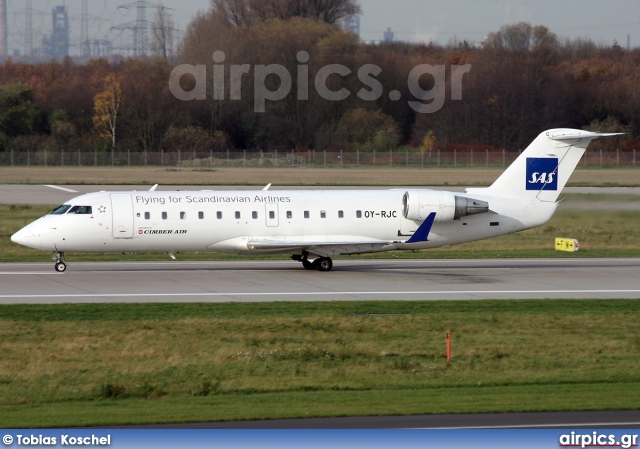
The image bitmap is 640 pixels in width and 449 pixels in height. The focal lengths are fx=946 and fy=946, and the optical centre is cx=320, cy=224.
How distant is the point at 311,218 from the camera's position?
32188 millimetres

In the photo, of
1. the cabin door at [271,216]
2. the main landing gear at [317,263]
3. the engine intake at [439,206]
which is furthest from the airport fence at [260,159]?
the cabin door at [271,216]

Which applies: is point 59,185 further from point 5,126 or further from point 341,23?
point 341,23

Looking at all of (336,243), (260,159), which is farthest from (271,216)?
(260,159)

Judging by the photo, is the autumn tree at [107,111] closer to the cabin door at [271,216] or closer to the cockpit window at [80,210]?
the cockpit window at [80,210]

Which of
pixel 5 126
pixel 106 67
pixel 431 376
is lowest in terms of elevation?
pixel 431 376

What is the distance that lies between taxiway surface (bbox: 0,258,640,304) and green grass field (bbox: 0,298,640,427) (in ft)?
5.75

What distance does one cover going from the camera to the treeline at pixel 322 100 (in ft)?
331

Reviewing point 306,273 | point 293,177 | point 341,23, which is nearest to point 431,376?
point 306,273

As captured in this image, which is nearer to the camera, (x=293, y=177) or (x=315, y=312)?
(x=315, y=312)

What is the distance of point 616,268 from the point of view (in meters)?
34.5

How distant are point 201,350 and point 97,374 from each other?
262 centimetres

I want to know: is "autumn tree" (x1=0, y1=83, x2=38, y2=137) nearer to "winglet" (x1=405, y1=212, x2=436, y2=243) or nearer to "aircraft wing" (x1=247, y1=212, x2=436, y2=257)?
"aircraft wing" (x1=247, y1=212, x2=436, y2=257)

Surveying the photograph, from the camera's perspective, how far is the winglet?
3148 centimetres

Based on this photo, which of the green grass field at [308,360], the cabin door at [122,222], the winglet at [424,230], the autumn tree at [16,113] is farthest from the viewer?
the autumn tree at [16,113]
